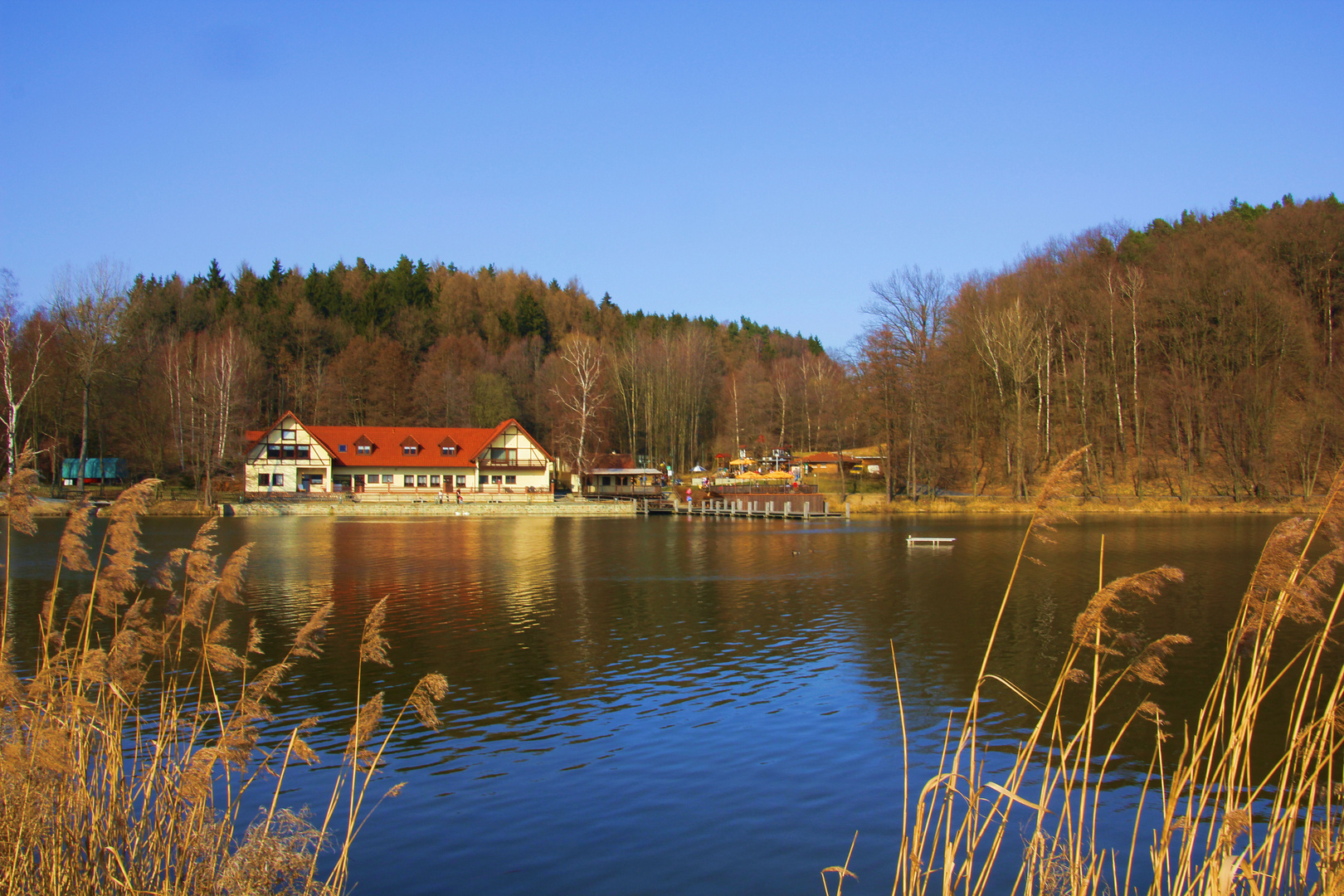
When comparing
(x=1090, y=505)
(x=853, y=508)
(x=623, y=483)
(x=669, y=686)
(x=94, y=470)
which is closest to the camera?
(x=669, y=686)

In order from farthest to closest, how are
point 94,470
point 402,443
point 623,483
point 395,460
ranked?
point 623,483 < point 402,443 < point 395,460 < point 94,470

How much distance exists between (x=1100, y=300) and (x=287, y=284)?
249ft

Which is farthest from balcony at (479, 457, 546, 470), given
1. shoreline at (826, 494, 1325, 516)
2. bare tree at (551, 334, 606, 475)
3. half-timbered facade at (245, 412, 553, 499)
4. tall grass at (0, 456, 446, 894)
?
tall grass at (0, 456, 446, 894)

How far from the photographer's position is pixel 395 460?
2689 inches

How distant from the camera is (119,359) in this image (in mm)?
63438

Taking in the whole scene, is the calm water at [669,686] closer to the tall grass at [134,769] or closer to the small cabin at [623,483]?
the tall grass at [134,769]

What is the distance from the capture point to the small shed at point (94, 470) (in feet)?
214

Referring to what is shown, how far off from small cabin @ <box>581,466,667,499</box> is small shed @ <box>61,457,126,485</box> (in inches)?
1369

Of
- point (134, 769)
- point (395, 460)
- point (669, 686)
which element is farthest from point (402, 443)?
point (134, 769)

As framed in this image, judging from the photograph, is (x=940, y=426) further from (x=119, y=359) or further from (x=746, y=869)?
(x=119, y=359)

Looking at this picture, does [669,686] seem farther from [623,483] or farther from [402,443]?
[402,443]

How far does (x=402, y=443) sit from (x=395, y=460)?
172 cm

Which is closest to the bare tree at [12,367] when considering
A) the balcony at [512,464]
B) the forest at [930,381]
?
the forest at [930,381]

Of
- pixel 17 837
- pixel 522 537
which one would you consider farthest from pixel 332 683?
pixel 522 537
